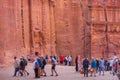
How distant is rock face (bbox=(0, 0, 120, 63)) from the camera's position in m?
38.3

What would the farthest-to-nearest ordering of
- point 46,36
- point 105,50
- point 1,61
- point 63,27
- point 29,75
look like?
1. point 105,50
2. point 63,27
3. point 46,36
4. point 1,61
5. point 29,75

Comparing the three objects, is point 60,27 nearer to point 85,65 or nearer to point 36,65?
point 85,65

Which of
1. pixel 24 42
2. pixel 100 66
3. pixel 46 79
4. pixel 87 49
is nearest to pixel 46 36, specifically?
pixel 24 42

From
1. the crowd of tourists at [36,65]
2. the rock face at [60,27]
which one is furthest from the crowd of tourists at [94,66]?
the rock face at [60,27]

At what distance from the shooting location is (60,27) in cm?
5084

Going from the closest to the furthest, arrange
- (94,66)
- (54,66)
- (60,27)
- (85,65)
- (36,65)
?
(36,65) < (54,66) < (85,65) < (94,66) < (60,27)

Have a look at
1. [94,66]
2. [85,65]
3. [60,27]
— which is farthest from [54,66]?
[60,27]

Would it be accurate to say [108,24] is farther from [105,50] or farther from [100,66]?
[100,66]

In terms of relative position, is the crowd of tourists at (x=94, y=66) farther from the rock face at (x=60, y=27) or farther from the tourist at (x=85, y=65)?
the rock face at (x=60, y=27)

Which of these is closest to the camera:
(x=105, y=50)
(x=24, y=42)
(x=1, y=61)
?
(x=1, y=61)

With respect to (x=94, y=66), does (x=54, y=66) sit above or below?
above

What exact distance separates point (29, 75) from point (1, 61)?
205 inches

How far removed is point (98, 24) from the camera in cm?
5466

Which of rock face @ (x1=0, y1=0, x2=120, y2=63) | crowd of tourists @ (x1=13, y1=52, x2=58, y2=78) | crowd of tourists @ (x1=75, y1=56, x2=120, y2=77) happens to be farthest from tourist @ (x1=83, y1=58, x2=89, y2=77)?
rock face @ (x1=0, y1=0, x2=120, y2=63)
